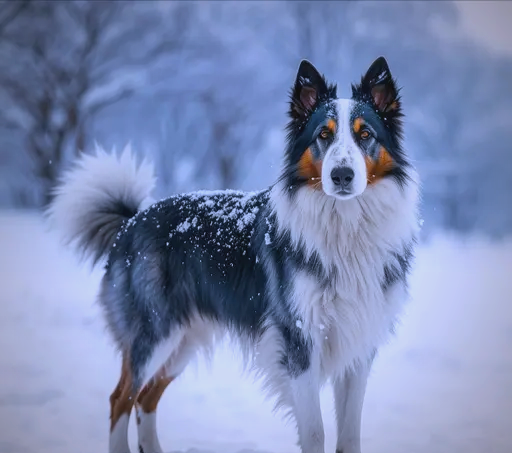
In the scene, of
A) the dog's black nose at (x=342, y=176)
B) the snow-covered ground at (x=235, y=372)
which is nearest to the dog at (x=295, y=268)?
the dog's black nose at (x=342, y=176)

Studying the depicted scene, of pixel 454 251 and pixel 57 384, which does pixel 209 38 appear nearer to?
pixel 454 251

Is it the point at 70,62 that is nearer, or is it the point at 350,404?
the point at 350,404

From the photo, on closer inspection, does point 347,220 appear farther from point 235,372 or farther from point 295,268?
point 235,372

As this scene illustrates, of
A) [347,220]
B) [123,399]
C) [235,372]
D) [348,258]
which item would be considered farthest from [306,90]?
[123,399]

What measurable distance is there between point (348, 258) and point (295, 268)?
7.3 inches

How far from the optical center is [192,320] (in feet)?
7.29

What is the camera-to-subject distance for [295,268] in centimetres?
190

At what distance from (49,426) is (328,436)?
1179 millimetres

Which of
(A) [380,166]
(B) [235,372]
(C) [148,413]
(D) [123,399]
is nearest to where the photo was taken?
(A) [380,166]

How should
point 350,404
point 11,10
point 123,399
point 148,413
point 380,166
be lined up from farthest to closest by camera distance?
point 11,10
point 148,413
point 123,399
point 350,404
point 380,166

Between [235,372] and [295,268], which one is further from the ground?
[295,268]

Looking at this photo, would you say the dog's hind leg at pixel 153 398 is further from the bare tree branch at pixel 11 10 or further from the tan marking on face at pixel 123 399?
the bare tree branch at pixel 11 10

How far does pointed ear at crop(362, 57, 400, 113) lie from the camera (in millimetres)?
1879

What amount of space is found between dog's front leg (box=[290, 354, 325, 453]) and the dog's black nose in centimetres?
62
